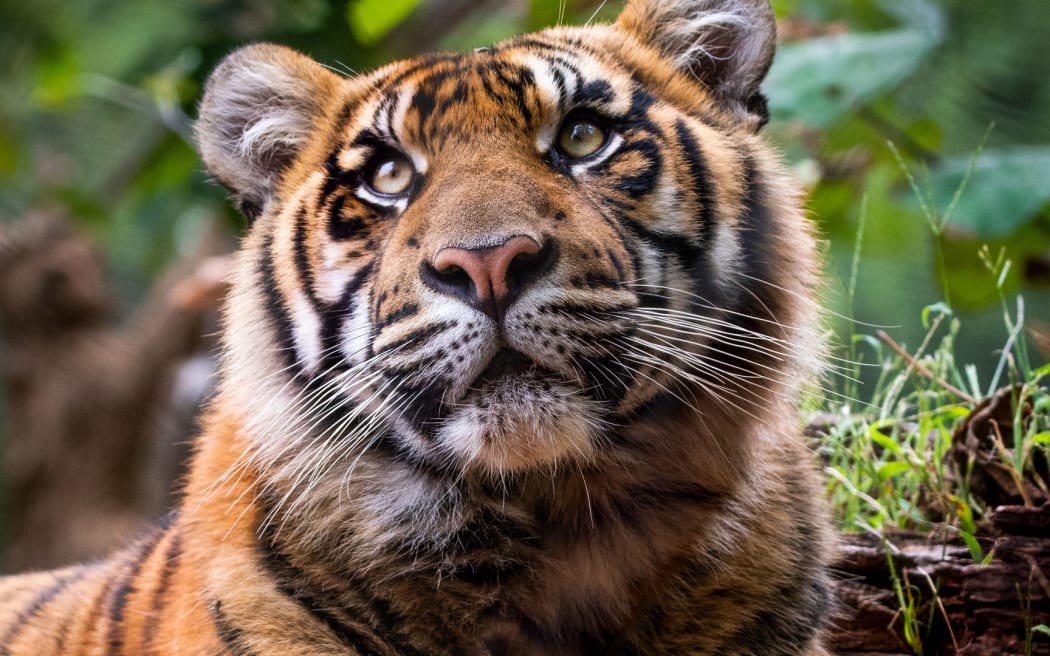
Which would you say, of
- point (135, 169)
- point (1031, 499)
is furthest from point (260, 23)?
point (1031, 499)

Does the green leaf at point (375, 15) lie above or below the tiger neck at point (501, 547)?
above

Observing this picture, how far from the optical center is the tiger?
185 centimetres

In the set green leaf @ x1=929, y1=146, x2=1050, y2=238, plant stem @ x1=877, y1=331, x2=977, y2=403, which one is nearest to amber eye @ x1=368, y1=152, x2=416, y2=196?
plant stem @ x1=877, y1=331, x2=977, y2=403

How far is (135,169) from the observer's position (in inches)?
254

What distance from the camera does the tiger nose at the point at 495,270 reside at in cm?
174

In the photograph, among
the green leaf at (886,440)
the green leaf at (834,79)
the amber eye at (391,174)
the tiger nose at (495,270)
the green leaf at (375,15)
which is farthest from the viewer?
the green leaf at (375,15)

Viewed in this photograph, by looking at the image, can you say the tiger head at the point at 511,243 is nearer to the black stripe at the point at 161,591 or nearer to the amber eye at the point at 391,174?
the amber eye at the point at 391,174

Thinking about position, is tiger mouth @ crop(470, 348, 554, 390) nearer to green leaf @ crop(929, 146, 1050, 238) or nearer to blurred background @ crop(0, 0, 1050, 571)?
blurred background @ crop(0, 0, 1050, 571)

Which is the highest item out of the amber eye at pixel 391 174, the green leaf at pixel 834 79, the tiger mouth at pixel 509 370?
the green leaf at pixel 834 79

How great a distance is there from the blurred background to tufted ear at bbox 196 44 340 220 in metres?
0.71

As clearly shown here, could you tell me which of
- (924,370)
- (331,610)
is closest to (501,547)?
(331,610)

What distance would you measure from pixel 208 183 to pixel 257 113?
1893 mm

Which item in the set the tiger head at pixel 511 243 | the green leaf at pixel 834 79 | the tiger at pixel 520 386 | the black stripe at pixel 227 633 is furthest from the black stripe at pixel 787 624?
the green leaf at pixel 834 79

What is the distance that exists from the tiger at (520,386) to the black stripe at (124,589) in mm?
25
